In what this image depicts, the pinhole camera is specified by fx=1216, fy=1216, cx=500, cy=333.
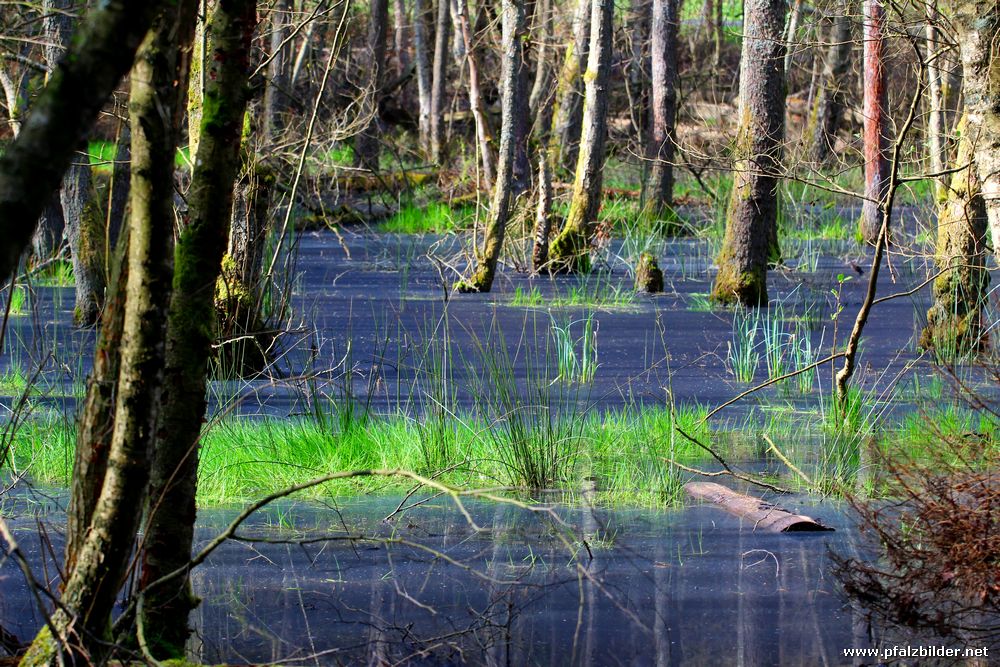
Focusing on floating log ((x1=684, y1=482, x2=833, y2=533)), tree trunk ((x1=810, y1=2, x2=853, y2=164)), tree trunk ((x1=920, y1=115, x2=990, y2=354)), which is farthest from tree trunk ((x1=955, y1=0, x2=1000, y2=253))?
tree trunk ((x1=810, y1=2, x2=853, y2=164))

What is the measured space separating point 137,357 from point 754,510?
2.56 meters

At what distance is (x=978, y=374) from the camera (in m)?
6.41

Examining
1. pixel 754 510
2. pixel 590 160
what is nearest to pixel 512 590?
pixel 754 510

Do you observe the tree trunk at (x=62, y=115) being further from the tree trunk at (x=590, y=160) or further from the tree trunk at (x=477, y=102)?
the tree trunk at (x=590, y=160)

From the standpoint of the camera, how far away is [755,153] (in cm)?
846

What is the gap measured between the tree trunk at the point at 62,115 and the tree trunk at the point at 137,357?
1.50 ft

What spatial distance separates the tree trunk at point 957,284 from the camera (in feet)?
20.3

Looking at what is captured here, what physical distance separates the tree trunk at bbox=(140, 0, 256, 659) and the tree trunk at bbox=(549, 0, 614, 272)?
825cm

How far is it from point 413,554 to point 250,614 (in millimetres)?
670

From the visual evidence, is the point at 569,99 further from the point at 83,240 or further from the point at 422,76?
the point at 83,240

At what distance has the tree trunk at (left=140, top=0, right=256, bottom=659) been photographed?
8.00 ft

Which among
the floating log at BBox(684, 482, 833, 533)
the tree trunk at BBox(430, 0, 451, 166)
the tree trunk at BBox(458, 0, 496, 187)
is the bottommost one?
the floating log at BBox(684, 482, 833, 533)


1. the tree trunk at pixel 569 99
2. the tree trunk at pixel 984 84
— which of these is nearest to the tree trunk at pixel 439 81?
the tree trunk at pixel 569 99

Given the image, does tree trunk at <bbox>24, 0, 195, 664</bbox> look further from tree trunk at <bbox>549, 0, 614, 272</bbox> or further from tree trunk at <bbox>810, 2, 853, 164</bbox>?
tree trunk at <bbox>810, 2, 853, 164</bbox>
